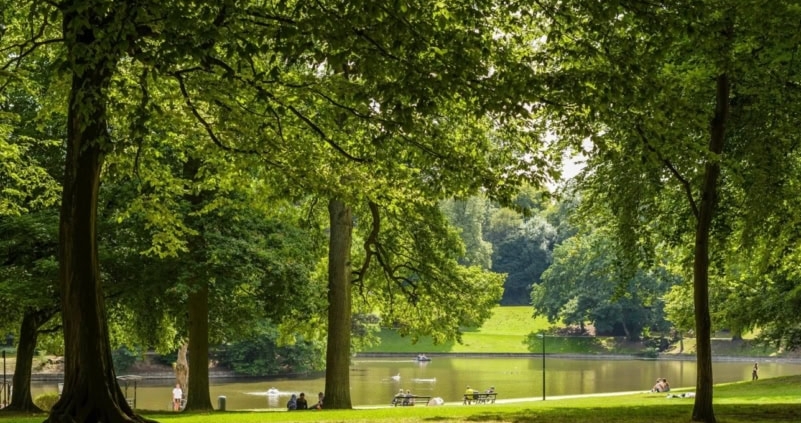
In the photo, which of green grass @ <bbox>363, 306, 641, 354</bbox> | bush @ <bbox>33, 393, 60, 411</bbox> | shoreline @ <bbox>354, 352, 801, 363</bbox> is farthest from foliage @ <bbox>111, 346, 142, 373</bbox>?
bush @ <bbox>33, 393, 60, 411</bbox>

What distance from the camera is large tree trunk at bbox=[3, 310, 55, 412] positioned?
20.5m

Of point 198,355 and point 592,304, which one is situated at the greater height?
point 592,304

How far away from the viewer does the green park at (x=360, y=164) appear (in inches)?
379

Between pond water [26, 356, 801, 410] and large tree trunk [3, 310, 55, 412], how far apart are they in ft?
41.8

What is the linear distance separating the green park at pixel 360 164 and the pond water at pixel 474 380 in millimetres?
13079

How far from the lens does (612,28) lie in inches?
430

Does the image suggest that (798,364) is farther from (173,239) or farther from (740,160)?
(173,239)

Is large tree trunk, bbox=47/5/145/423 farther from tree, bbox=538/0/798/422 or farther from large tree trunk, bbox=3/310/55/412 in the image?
large tree trunk, bbox=3/310/55/412

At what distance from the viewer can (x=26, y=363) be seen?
70.7ft

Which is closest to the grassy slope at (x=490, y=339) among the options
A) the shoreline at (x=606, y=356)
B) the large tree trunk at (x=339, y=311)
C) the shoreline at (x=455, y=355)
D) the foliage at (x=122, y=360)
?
the shoreline at (x=606, y=356)

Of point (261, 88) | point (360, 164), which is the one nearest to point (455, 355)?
point (360, 164)

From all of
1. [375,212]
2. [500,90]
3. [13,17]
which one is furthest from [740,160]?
[13,17]

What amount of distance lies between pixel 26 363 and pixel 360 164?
12.3 m

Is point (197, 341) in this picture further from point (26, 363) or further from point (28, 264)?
point (26, 363)
